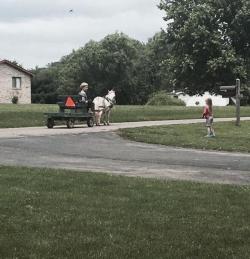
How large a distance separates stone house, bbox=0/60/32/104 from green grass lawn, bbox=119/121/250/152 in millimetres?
52014

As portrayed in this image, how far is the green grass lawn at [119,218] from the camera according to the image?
6254mm

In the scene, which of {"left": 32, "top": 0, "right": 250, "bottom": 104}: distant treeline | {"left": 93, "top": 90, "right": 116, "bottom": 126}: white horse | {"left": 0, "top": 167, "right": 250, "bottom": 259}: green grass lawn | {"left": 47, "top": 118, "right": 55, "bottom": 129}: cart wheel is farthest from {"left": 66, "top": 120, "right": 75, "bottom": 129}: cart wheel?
{"left": 32, "top": 0, "right": 250, "bottom": 104}: distant treeline

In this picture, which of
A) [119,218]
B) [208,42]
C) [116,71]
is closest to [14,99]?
[208,42]

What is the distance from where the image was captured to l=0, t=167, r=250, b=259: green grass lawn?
246 inches

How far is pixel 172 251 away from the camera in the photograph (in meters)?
6.21

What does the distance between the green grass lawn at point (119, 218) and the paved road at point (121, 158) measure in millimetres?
1850

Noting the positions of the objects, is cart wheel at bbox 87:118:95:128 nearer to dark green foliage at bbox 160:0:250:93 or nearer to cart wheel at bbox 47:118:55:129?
cart wheel at bbox 47:118:55:129

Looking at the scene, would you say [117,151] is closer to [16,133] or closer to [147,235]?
[16,133]

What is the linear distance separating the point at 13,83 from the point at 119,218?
234ft

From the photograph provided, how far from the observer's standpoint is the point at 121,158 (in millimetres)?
15039

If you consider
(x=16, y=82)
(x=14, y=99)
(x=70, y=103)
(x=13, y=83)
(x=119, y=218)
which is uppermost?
(x=16, y=82)

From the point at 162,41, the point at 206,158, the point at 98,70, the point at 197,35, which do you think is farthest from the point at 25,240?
the point at 98,70

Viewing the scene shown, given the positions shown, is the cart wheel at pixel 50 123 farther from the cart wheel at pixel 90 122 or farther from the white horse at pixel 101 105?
the white horse at pixel 101 105

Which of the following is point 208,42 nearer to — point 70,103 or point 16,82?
point 70,103
